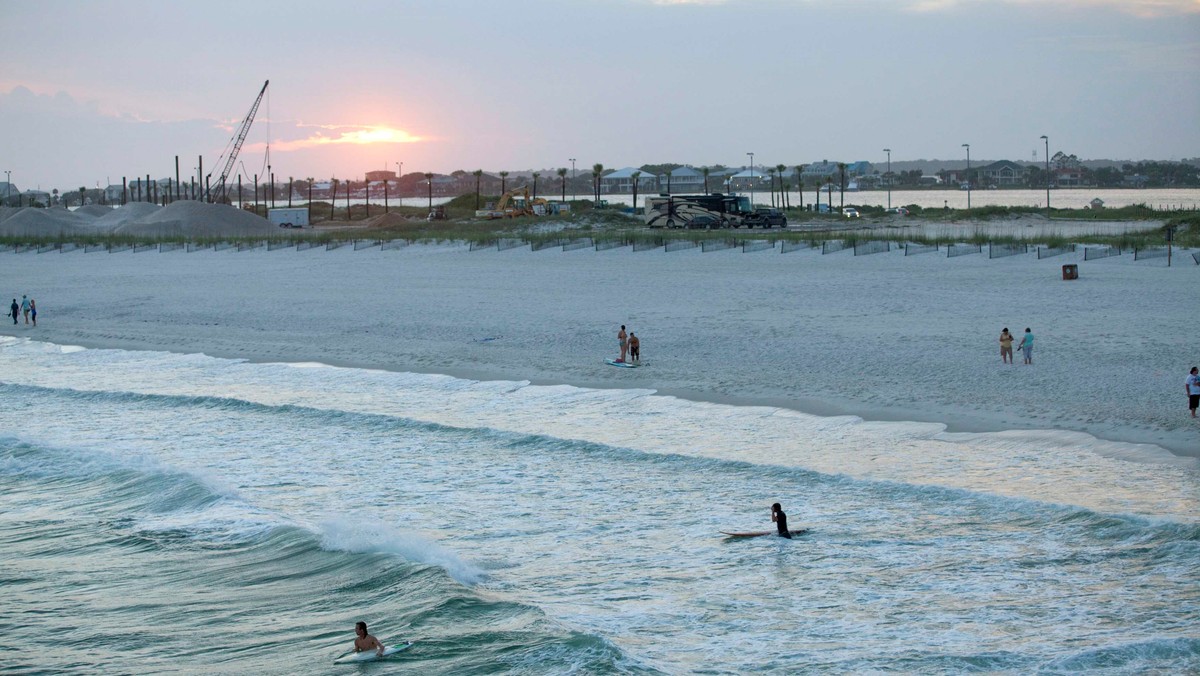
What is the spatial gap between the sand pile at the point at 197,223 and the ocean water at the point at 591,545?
5832 cm

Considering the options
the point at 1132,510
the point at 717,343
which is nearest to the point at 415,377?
the point at 717,343

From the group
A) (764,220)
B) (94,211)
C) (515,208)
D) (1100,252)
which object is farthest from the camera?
(94,211)

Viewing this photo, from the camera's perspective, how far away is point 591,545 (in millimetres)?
12438

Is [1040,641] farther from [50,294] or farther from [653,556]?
[50,294]

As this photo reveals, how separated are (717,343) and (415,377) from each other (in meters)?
6.90

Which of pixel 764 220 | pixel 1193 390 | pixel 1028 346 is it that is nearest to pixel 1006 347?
pixel 1028 346

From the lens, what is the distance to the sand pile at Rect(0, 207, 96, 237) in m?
81.1

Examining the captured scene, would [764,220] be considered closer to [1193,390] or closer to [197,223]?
[197,223]

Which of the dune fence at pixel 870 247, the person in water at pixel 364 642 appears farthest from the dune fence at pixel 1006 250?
the person in water at pixel 364 642

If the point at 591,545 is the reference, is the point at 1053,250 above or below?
above

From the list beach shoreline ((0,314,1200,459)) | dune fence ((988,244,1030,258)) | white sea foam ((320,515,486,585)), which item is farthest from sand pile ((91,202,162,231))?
white sea foam ((320,515,486,585))

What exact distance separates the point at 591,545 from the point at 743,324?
14.6 metres

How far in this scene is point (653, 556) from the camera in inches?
473

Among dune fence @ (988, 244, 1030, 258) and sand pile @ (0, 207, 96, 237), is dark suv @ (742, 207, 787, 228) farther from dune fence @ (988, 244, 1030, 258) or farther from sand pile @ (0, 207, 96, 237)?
sand pile @ (0, 207, 96, 237)
